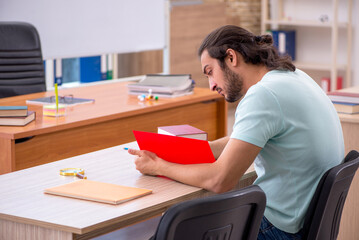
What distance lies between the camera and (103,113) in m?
3.45

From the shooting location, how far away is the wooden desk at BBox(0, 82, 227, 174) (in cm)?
298

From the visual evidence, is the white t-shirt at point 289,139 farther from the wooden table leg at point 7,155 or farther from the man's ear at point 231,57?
the wooden table leg at point 7,155

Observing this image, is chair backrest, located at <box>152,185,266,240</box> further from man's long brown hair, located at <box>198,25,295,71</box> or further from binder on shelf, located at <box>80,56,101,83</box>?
binder on shelf, located at <box>80,56,101,83</box>

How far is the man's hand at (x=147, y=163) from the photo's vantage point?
214 centimetres

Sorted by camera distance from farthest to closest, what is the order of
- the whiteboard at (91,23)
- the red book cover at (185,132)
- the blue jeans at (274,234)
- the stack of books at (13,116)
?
the whiteboard at (91,23), the stack of books at (13,116), the red book cover at (185,132), the blue jeans at (274,234)

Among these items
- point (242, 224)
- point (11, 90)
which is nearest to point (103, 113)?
point (11, 90)

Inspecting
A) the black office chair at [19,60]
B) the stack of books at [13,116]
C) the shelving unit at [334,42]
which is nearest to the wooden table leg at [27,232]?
the stack of books at [13,116]

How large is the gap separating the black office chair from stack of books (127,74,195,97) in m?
0.75

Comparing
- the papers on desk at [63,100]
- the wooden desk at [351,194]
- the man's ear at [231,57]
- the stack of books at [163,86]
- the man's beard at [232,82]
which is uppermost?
the man's ear at [231,57]

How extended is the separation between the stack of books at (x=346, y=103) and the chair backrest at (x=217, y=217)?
1717 millimetres

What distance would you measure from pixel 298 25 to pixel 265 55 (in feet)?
18.4

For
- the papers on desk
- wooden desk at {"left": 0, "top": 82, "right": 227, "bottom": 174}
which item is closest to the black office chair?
wooden desk at {"left": 0, "top": 82, "right": 227, "bottom": 174}

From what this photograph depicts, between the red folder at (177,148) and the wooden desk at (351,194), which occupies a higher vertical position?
the red folder at (177,148)

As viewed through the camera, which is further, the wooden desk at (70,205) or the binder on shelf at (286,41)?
the binder on shelf at (286,41)
